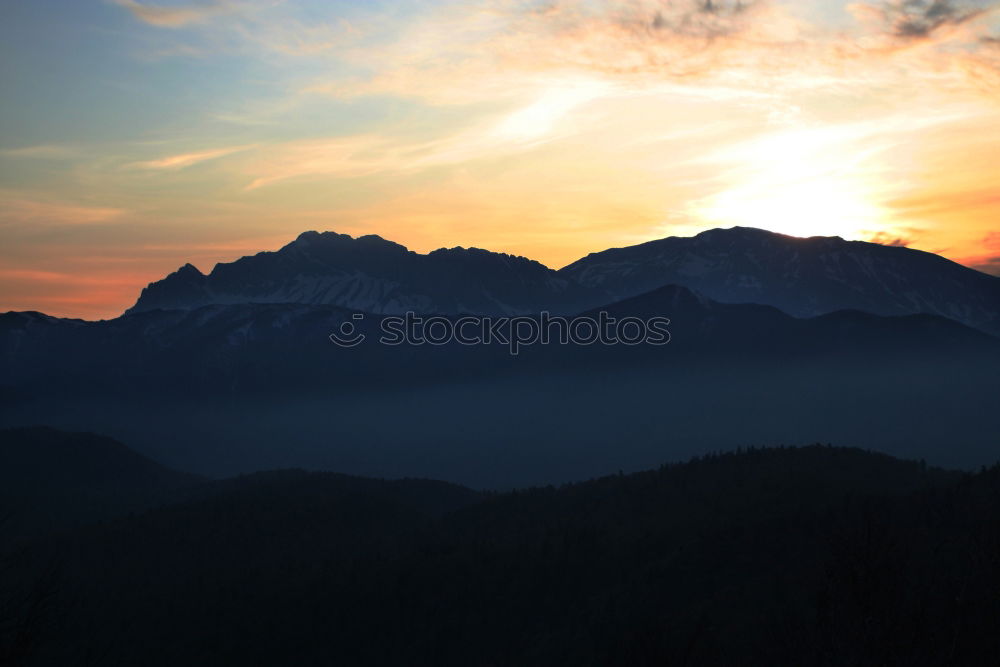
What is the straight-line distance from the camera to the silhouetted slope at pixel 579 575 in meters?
55.7

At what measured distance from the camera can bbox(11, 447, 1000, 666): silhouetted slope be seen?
183 ft

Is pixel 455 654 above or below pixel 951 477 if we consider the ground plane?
below

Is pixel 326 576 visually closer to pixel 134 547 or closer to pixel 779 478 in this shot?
pixel 134 547

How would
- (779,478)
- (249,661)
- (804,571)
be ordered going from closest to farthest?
(804,571) → (249,661) → (779,478)

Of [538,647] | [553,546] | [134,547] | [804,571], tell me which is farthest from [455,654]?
[134,547]

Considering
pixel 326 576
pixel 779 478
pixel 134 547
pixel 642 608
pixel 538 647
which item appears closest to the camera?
pixel 642 608

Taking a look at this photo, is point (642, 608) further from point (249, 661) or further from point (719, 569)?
point (249, 661)

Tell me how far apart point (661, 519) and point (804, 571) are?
47428mm

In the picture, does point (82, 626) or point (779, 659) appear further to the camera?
point (82, 626)

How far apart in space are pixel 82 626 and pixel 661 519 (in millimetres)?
91306

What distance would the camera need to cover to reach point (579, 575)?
120875 millimetres

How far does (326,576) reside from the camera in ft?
466

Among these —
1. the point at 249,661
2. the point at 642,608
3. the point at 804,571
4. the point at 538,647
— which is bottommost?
the point at 249,661

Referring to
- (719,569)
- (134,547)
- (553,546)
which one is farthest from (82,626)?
(719,569)
